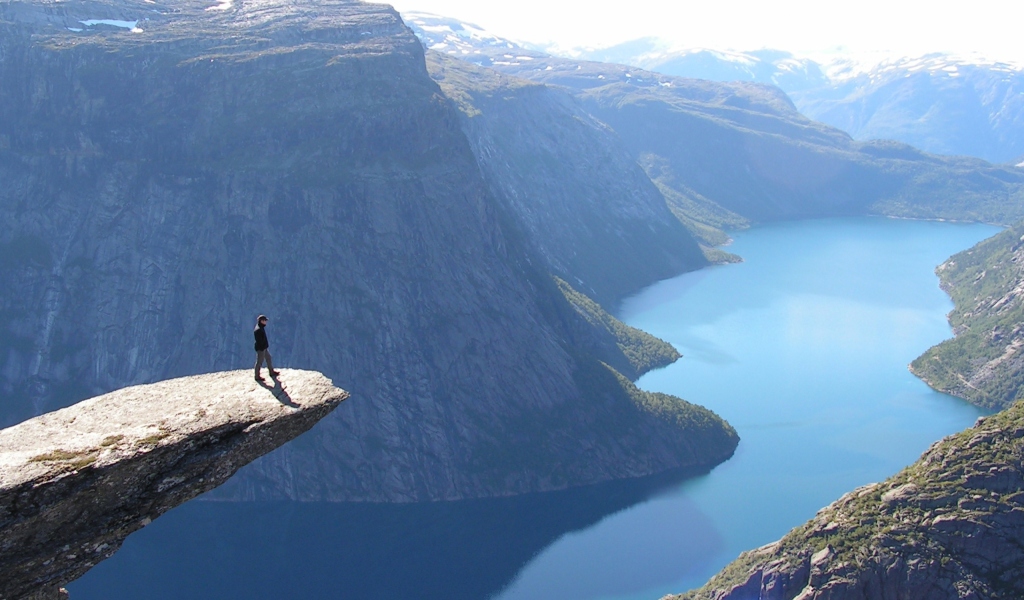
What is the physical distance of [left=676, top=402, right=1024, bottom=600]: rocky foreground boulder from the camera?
190 feet

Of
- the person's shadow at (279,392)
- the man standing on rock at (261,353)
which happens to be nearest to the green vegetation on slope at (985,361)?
the man standing on rock at (261,353)

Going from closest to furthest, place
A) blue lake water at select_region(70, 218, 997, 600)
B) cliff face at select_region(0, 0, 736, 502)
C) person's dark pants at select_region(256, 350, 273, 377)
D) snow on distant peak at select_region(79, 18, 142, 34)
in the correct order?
1. person's dark pants at select_region(256, 350, 273, 377)
2. blue lake water at select_region(70, 218, 997, 600)
3. cliff face at select_region(0, 0, 736, 502)
4. snow on distant peak at select_region(79, 18, 142, 34)

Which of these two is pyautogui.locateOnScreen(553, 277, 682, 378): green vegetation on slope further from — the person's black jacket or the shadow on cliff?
the person's black jacket

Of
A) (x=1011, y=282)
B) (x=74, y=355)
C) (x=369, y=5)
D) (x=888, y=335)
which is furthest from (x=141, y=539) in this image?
(x=1011, y=282)

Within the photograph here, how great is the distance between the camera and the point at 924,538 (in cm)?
6009

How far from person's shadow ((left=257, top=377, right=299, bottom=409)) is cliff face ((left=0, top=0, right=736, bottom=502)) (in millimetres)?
102880

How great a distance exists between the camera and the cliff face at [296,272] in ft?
428

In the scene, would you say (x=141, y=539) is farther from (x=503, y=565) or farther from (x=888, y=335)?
(x=888, y=335)

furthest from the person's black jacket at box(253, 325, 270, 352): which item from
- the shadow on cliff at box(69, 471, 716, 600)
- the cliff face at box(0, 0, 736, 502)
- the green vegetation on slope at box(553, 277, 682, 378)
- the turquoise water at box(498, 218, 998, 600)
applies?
the green vegetation on slope at box(553, 277, 682, 378)

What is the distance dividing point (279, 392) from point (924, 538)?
167 feet

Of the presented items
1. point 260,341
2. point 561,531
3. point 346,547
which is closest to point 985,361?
point 561,531

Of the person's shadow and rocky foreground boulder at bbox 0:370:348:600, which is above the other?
the person's shadow

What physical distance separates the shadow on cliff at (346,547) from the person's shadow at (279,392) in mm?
81952

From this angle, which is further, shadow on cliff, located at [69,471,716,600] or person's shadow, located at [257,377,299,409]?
shadow on cliff, located at [69,471,716,600]
